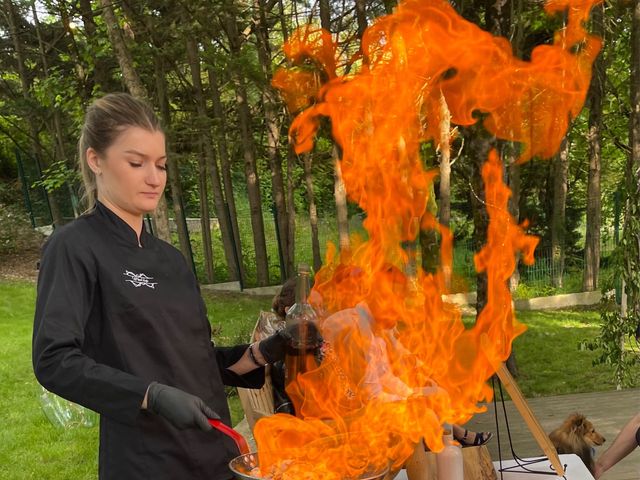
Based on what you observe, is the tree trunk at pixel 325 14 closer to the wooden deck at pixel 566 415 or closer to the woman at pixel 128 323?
the wooden deck at pixel 566 415

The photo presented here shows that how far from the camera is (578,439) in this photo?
3193mm

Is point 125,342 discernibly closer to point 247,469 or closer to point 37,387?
point 247,469

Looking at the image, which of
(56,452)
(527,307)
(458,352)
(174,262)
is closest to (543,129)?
(527,307)

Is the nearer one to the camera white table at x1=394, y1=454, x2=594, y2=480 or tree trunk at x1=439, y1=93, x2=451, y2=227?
white table at x1=394, y1=454, x2=594, y2=480

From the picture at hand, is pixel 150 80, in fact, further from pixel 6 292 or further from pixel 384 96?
pixel 384 96

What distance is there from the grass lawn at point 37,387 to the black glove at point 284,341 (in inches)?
145

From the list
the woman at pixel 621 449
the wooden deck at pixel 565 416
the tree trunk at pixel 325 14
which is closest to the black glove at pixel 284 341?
the woman at pixel 621 449

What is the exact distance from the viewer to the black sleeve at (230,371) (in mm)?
1945

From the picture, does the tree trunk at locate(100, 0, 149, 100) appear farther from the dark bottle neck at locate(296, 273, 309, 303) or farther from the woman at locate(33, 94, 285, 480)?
the woman at locate(33, 94, 285, 480)

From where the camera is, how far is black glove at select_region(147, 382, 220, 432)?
1305mm

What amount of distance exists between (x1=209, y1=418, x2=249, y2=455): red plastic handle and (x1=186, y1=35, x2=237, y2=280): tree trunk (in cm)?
879

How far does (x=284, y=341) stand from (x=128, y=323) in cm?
57

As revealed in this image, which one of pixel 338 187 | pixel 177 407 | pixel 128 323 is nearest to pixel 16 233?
pixel 338 187

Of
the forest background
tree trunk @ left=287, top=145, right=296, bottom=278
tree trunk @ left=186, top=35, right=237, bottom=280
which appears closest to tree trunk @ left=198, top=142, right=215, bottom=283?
the forest background
